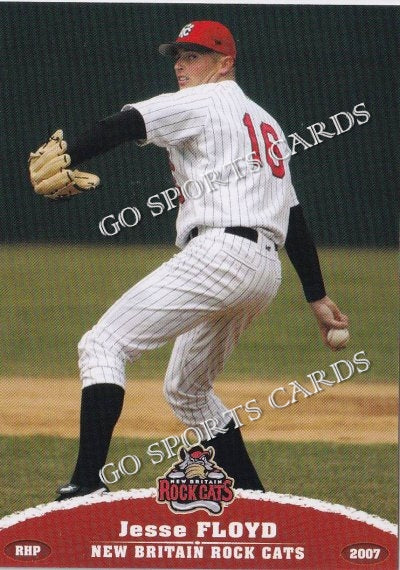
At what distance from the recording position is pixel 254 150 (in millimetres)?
3574

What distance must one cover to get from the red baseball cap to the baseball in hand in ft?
3.28

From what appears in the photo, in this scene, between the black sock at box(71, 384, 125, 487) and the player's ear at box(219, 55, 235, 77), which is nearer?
the black sock at box(71, 384, 125, 487)

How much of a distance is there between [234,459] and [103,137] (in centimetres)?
128

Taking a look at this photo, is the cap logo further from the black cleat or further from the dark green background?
the black cleat

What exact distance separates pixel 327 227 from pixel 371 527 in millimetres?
1187

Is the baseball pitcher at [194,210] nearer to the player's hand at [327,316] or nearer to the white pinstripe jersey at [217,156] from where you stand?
the white pinstripe jersey at [217,156]

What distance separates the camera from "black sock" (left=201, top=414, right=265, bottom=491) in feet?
13.0

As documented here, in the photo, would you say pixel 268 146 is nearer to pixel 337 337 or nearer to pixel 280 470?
pixel 337 337

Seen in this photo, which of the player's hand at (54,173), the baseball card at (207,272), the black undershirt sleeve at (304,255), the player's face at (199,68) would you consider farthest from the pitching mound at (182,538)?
the player's face at (199,68)

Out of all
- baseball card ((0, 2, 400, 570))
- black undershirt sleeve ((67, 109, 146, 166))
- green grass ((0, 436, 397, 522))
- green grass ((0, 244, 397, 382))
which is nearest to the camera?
black undershirt sleeve ((67, 109, 146, 166))

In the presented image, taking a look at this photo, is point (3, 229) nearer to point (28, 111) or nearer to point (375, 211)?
point (28, 111)

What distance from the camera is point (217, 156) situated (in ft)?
11.6

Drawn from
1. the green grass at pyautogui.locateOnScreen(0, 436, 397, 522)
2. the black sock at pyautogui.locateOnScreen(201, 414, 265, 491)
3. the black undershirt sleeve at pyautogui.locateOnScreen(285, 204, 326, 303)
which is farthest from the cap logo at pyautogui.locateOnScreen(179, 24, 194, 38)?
the green grass at pyautogui.locateOnScreen(0, 436, 397, 522)

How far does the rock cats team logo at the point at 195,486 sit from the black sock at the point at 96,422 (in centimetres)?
54
